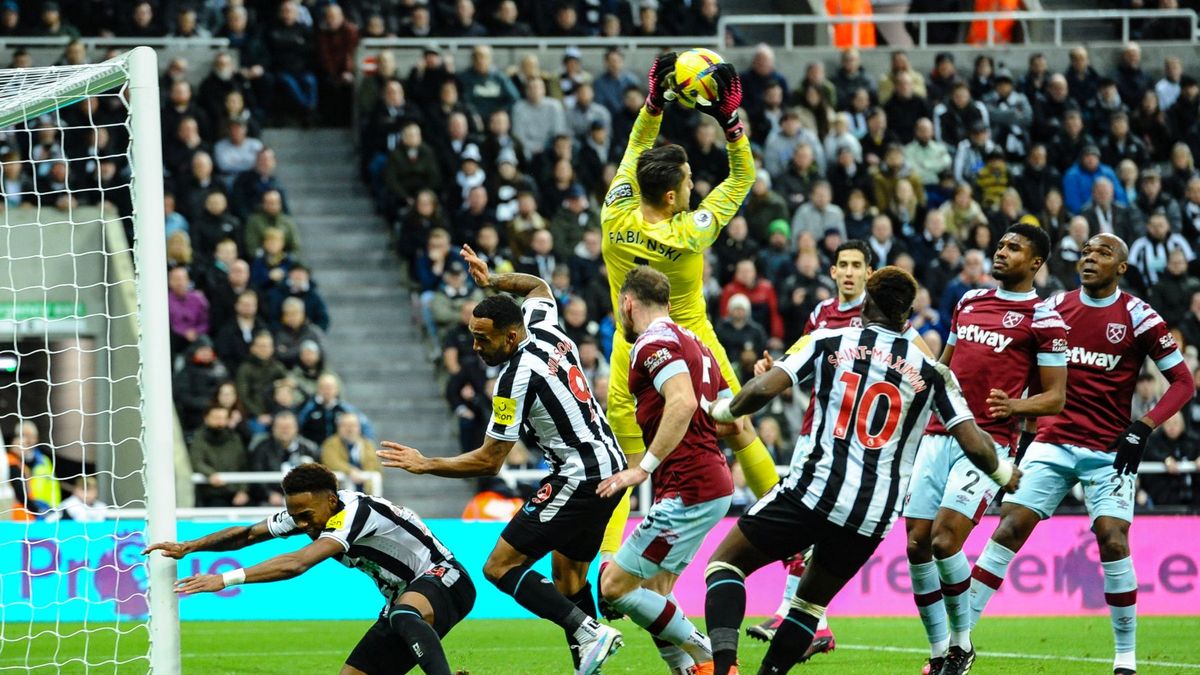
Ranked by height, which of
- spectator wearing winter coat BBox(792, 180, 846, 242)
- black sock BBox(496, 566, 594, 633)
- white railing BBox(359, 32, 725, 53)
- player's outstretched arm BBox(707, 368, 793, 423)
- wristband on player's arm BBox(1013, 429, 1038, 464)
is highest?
white railing BBox(359, 32, 725, 53)

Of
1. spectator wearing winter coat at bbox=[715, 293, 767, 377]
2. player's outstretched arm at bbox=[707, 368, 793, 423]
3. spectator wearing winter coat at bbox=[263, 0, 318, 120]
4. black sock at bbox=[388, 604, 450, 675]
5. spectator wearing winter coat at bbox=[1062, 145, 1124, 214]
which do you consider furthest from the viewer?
spectator wearing winter coat at bbox=[1062, 145, 1124, 214]

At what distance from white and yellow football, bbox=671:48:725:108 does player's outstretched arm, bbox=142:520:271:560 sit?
11.7 feet

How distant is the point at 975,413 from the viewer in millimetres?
9594

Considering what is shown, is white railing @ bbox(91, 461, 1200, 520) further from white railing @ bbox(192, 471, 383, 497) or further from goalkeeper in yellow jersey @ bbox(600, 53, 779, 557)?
goalkeeper in yellow jersey @ bbox(600, 53, 779, 557)

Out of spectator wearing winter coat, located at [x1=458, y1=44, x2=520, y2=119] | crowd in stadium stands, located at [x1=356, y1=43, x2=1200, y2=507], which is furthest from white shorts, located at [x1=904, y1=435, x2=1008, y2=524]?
spectator wearing winter coat, located at [x1=458, y1=44, x2=520, y2=119]

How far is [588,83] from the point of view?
20.8m

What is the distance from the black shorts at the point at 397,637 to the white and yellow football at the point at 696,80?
10.7ft

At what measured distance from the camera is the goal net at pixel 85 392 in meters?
8.54

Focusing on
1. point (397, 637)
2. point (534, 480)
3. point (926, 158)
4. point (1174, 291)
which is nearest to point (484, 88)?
point (926, 158)

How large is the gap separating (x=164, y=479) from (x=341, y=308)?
1212 centimetres

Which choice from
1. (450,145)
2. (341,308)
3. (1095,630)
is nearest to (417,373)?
(341,308)

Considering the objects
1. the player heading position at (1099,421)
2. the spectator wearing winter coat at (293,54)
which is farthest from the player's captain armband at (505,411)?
the spectator wearing winter coat at (293,54)

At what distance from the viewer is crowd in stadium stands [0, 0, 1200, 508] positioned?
17438 millimetres

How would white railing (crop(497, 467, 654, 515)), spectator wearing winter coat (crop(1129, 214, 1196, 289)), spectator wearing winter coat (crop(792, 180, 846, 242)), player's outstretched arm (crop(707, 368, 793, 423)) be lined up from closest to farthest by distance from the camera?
player's outstretched arm (crop(707, 368, 793, 423))
white railing (crop(497, 467, 654, 515))
spectator wearing winter coat (crop(792, 180, 846, 242))
spectator wearing winter coat (crop(1129, 214, 1196, 289))
